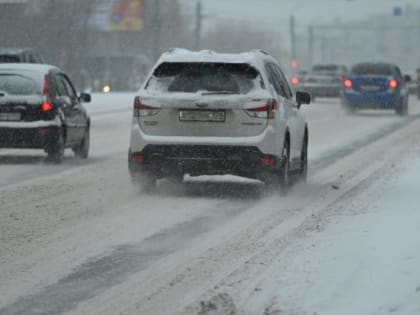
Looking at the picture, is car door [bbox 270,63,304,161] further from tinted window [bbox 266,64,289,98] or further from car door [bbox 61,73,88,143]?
car door [bbox 61,73,88,143]

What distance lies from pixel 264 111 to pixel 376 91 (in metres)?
27.2

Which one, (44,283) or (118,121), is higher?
(44,283)

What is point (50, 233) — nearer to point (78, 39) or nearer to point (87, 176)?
point (87, 176)

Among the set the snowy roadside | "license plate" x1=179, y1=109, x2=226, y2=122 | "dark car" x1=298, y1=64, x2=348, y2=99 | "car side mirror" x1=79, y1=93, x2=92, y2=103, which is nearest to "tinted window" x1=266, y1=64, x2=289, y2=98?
"license plate" x1=179, y1=109, x2=226, y2=122

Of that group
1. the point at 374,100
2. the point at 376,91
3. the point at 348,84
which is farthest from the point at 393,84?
the point at 348,84

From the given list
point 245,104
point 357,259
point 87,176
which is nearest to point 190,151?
point 245,104

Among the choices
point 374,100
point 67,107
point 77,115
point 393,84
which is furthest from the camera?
point 393,84

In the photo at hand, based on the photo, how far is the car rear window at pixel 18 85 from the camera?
20.5 m

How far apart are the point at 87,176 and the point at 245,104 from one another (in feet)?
12.1

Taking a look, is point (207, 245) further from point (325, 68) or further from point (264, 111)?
point (325, 68)

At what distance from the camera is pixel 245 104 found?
14.9 meters

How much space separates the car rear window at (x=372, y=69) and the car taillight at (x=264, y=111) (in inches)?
1101

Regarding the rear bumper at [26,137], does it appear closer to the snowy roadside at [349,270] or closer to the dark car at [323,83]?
the snowy roadside at [349,270]

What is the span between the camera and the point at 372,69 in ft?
141
